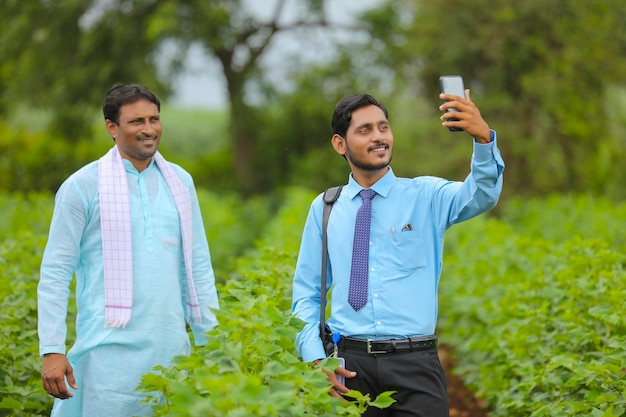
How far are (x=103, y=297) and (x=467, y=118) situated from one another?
6.36 ft

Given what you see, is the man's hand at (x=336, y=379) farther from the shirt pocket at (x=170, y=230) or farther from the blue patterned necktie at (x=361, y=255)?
the shirt pocket at (x=170, y=230)

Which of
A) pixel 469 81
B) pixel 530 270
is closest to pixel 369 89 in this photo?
pixel 469 81

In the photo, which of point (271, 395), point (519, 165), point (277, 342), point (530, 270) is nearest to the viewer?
point (271, 395)

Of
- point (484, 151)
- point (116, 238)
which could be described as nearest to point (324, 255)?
point (484, 151)

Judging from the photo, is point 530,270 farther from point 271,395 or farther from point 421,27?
point 421,27

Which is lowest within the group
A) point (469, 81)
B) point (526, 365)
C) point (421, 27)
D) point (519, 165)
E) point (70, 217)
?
point (526, 365)

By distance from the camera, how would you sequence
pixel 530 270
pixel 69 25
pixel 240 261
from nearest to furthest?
pixel 240 261
pixel 530 270
pixel 69 25

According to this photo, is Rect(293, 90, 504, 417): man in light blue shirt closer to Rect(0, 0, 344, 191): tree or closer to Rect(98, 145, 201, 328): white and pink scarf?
Rect(98, 145, 201, 328): white and pink scarf

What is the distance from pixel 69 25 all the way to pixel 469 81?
11011 millimetres

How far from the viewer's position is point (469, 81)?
78.8ft

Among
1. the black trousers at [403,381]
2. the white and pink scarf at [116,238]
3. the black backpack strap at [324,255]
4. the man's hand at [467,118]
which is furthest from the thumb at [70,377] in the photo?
the man's hand at [467,118]

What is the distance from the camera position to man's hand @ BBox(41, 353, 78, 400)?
4094 mm

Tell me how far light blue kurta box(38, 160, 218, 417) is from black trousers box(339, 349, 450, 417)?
3.58 feet

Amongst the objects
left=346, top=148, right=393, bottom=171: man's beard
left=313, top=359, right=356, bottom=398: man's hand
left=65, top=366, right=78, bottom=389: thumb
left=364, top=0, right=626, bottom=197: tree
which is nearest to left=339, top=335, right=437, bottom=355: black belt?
left=313, top=359, right=356, bottom=398: man's hand
